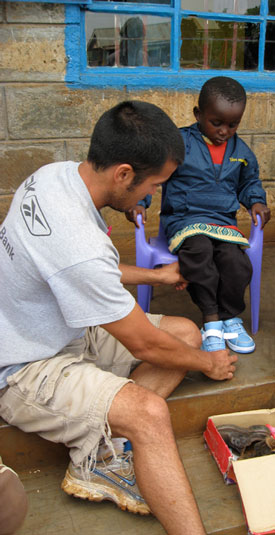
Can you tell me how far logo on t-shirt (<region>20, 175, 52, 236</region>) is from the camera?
1.79 m

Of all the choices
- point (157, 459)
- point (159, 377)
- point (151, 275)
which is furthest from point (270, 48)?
point (157, 459)

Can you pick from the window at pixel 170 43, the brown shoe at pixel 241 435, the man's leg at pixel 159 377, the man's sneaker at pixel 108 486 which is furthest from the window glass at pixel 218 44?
the man's sneaker at pixel 108 486

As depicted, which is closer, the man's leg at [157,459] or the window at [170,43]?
the man's leg at [157,459]

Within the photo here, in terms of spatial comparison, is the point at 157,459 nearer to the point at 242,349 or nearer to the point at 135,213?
the point at 242,349

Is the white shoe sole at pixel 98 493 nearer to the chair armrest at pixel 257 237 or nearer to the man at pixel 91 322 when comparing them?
the man at pixel 91 322

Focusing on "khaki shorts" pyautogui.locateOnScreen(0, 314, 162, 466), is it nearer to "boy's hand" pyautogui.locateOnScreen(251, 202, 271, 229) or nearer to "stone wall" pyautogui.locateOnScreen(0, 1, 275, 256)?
"boy's hand" pyautogui.locateOnScreen(251, 202, 271, 229)

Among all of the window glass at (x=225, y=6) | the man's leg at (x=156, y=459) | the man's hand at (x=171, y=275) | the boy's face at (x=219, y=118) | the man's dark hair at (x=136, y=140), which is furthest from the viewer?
the window glass at (x=225, y=6)

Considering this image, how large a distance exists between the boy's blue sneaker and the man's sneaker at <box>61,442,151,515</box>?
2.51ft

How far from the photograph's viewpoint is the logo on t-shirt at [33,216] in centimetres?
179

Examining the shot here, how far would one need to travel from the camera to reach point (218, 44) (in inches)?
159

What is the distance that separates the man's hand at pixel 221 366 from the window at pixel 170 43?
2263 mm

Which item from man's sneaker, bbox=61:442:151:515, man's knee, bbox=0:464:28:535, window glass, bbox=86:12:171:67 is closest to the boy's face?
window glass, bbox=86:12:171:67

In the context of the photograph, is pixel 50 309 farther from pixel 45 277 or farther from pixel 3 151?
pixel 3 151

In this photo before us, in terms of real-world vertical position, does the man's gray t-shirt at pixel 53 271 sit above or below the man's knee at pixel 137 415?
above
